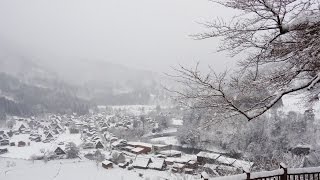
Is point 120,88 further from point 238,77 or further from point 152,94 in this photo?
point 238,77

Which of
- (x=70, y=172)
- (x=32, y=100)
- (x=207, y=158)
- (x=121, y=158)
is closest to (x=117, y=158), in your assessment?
(x=121, y=158)

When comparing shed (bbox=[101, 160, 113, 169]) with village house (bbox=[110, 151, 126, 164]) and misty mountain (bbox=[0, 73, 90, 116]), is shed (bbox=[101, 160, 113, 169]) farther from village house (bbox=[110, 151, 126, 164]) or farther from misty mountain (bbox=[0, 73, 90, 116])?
misty mountain (bbox=[0, 73, 90, 116])

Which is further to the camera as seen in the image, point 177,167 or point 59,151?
point 59,151

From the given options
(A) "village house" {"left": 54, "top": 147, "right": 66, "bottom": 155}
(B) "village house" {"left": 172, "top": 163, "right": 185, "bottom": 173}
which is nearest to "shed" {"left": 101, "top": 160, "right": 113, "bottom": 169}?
(B) "village house" {"left": 172, "top": 163, "right": 185, "bottom": 173}

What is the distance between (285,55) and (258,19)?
2.44ft

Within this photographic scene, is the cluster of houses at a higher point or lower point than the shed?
higher

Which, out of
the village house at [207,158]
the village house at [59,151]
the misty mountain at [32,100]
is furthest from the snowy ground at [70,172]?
the misty mountain at [32,100]

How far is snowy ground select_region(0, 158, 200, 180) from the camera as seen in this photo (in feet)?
79.9

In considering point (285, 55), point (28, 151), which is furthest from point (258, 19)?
point (28, 151)

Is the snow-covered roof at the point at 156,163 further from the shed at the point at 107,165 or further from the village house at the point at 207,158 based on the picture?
the shed at the point at 107,165

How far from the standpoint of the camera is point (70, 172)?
2661 centimetres

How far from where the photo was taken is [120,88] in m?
172

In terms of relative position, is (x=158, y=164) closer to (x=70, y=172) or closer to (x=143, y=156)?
(x=143, y=156)

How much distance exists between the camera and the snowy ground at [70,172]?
24359mm
